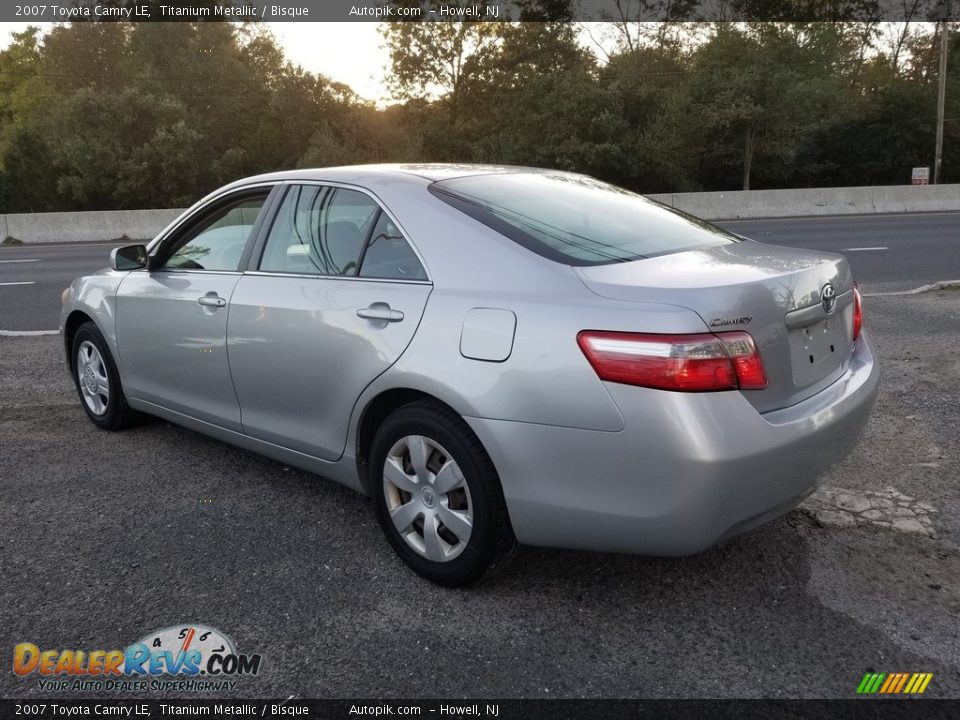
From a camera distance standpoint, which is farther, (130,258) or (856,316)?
(130,258)

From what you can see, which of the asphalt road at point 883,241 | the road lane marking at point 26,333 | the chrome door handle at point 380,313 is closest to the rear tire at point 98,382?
the chrome door handle at point 380,313

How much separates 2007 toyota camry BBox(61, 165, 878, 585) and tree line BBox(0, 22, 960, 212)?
2844 centimetres

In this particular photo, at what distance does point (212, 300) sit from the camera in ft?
12.8

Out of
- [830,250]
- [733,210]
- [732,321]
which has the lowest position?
[830,250]

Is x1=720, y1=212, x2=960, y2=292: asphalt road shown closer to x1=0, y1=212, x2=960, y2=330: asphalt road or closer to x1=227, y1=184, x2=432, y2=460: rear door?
x1=0, y1=212, x2=960, y2=330: asphalt road

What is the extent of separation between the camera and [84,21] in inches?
1902

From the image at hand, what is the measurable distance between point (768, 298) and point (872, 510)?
150cm

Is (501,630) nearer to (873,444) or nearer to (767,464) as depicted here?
(767,464)

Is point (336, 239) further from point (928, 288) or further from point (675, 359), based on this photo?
point (928, 288)

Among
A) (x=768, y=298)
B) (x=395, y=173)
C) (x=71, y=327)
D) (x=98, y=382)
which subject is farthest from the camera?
(x=71, y=327)

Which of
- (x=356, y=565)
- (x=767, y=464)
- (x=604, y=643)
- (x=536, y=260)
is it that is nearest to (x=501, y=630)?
(x=604, y=643)

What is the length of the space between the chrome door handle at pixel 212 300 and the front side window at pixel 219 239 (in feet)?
0.52

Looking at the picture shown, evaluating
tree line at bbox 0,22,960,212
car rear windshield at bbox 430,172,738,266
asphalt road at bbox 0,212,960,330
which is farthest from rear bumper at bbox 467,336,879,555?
tree line at bbox 0,22,960,212

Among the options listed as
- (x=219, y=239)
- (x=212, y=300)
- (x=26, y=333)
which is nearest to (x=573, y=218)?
(x=212, y=300)
